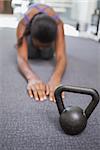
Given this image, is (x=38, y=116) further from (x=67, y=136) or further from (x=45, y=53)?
(x=45, y=53)

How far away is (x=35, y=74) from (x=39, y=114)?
392mm

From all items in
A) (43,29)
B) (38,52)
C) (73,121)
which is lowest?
(38,52)

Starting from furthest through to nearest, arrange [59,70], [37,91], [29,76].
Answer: [59,70], [29,76], [37,91]

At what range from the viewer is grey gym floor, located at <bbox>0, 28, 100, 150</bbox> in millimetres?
796

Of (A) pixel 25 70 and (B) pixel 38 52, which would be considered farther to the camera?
(B) pixel 38 52

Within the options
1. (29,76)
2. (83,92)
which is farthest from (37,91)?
(83,92)

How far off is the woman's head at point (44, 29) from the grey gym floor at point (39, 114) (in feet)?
0.62

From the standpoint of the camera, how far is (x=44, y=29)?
1.29 metres

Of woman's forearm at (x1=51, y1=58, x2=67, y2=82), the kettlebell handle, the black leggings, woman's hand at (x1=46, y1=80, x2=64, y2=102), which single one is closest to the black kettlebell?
the kettlebell handle

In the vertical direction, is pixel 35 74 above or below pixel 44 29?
below

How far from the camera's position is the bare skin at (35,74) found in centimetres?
107

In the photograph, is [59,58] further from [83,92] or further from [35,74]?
[83,92]

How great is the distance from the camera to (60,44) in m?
1.47

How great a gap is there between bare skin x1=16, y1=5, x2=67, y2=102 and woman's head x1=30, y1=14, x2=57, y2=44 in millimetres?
51
